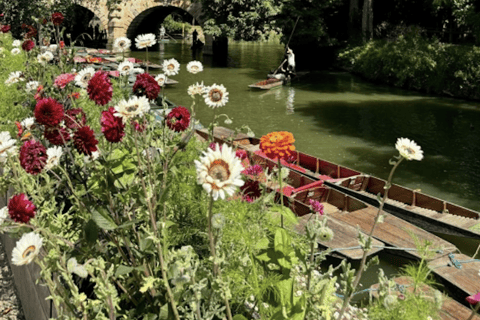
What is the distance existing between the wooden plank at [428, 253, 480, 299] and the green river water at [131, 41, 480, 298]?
3.15 feet

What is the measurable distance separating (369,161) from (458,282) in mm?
6610

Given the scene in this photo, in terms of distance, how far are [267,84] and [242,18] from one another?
297 inches

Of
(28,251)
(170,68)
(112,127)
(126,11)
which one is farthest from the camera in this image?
(126,11)

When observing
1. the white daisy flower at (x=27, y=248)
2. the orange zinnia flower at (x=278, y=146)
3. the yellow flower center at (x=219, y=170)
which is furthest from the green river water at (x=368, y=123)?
the yellow flower center at (x=219, y=170)

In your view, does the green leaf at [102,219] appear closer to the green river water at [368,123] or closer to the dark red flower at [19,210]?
the dark red flower at [19,210]

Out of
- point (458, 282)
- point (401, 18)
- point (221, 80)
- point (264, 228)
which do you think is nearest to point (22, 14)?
point (221, 80)

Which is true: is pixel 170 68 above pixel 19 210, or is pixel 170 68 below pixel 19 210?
above

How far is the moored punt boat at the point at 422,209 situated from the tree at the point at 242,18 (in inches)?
769

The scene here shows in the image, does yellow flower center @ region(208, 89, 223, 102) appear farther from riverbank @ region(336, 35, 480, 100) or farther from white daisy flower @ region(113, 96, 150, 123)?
riverbank @ region(336, 35, 480, 100)

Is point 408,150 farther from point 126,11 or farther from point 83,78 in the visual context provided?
point 126,11

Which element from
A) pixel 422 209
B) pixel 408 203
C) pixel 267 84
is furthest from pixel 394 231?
pixel 267 84

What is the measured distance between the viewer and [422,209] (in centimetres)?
820

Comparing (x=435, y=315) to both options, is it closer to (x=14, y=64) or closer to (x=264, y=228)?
(x=264, y=228)

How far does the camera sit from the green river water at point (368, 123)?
11.5 metres
